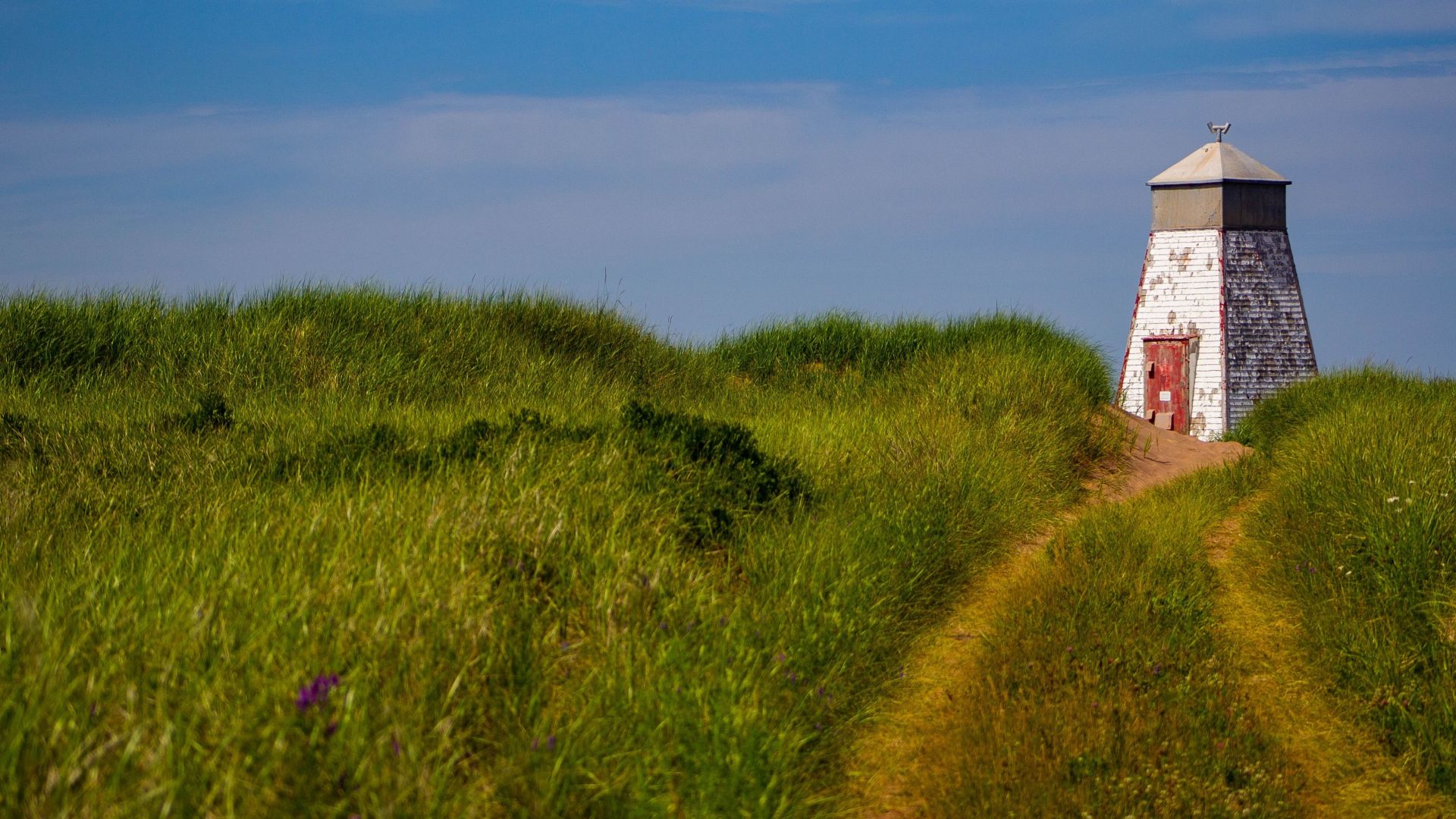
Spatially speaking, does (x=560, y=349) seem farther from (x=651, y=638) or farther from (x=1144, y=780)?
(x=1144, y=780)

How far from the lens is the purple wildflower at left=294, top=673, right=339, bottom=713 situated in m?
3.46

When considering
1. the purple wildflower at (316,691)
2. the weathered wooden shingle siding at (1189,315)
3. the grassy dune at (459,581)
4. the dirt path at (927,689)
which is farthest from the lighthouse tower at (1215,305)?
the purple wildflower at (316,691)

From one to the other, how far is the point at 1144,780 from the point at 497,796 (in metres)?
2.87

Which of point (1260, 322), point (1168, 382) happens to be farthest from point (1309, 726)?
point (1260, 322)

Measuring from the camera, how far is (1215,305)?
21672 millimetres

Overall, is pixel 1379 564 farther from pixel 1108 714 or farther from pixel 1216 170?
pixel 1216 170

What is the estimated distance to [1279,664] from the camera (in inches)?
261

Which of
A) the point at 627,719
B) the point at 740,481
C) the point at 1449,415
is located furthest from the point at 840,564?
the point at 1449,415

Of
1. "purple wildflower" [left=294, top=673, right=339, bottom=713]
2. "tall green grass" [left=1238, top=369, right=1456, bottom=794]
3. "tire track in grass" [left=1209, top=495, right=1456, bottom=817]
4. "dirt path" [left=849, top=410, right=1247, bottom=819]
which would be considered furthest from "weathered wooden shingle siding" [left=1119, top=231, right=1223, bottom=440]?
"purple wildflower" [left=294, top=673, right=339, bottom=713]

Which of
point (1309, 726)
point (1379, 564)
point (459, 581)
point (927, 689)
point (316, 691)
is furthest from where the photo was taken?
point (1379, 564)

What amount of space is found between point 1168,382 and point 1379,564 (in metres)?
15.5

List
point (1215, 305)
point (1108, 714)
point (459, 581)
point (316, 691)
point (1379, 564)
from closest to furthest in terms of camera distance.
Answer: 1. point (316, 691)
2. point (459, 581)
3. point (1108, 714)
4. point (1379, 564)
5. point (1215, 305)

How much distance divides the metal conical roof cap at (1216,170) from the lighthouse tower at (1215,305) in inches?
1.1

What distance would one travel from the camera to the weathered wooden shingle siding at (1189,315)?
2159 cm
